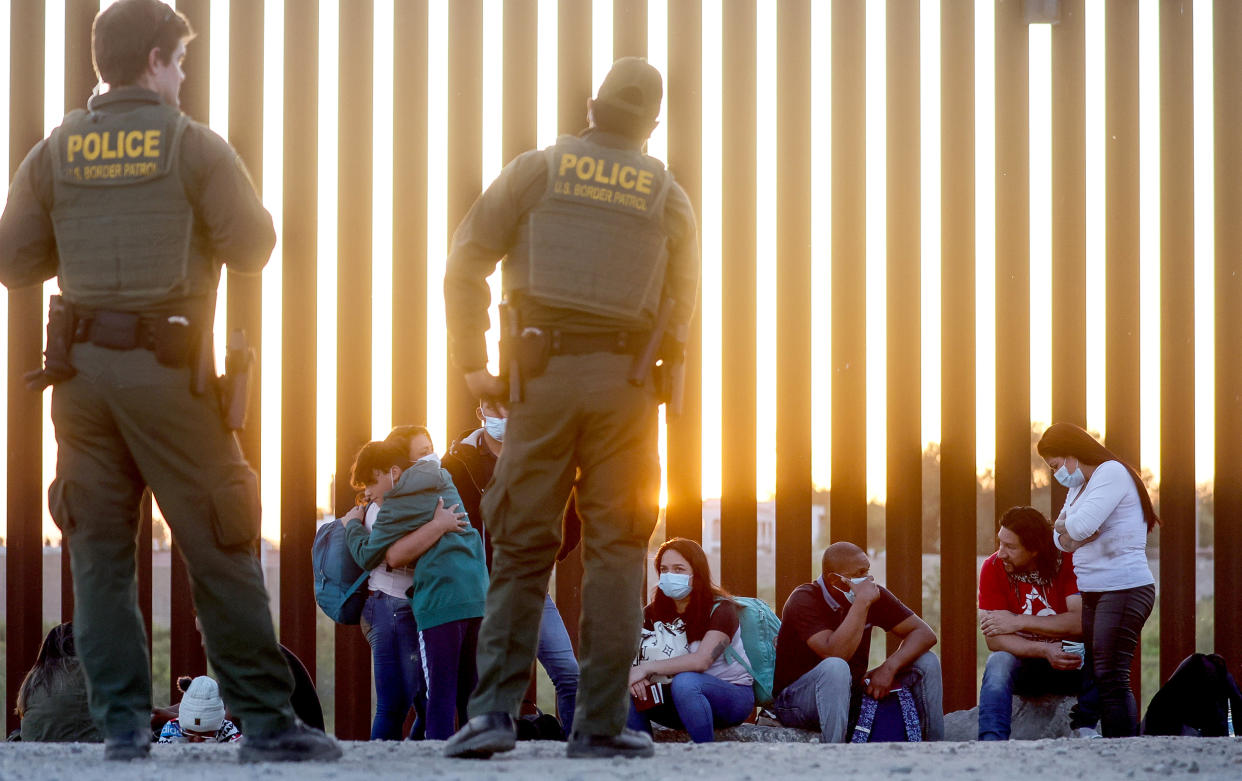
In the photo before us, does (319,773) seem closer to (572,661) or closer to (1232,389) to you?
(572,661)

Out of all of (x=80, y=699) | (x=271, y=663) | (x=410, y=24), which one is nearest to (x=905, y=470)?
(x=410, y=24)

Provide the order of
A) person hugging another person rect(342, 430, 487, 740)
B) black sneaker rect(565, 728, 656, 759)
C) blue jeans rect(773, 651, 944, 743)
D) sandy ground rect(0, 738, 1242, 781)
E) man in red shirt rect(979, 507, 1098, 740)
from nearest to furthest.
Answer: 1. sandy ground rect(0, 738, 1242, 781)
2. black sneaker rect(565, 728, 656, 759)
3. person hugging another person rect(342, 430, 487, 740)
4. blue jeans rect(773, 651, 944, 743)
5. man in red shirt rect(979, 507, 1098, 740)

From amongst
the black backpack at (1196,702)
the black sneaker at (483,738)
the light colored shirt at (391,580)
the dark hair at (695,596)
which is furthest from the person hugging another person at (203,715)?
the black backpack at (1196,702)

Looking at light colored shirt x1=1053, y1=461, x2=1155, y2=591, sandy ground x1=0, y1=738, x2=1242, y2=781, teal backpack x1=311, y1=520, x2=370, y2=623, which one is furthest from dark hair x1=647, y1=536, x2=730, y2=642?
sandy ground x1=0, y1=738, x2=1242, y2=781

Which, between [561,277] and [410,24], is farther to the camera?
[410,24]

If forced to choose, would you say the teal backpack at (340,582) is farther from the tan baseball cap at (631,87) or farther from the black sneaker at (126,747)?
the tan baseball cap at (631,87)

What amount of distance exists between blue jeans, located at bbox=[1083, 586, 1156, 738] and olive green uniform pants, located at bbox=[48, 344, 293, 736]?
2.69 metres

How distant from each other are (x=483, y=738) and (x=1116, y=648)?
243 centimetres

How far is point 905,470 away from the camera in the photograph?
19.6 ft

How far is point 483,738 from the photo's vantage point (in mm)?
2771

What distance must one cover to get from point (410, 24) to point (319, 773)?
390 cm

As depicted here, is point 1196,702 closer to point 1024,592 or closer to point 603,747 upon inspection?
point 1024,592

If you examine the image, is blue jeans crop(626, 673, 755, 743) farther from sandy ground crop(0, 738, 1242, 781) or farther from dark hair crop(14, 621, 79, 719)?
dark hair crop(14, 621, 79, 719)

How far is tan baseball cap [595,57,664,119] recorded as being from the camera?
294 cm
